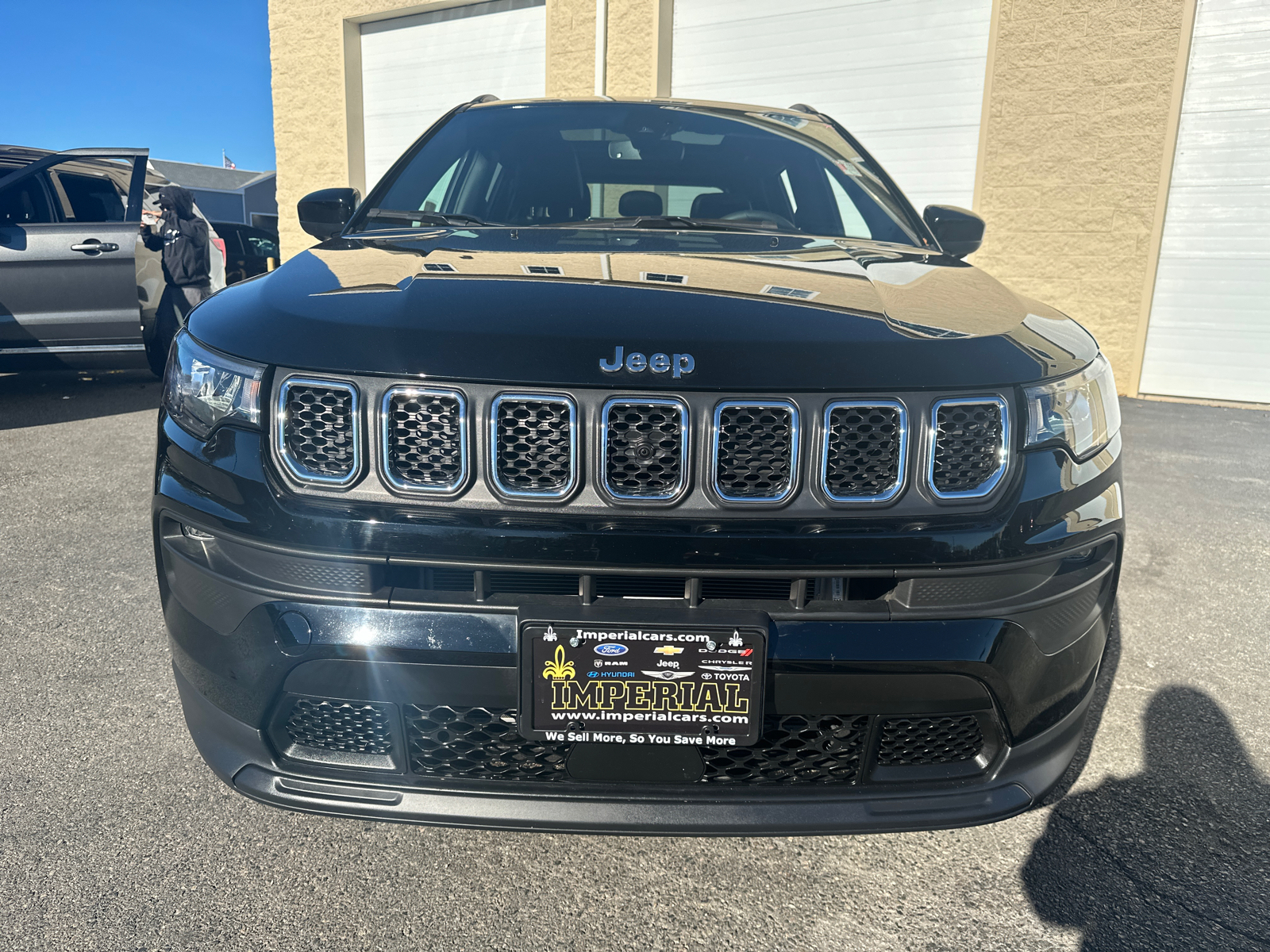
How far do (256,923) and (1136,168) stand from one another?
29.5 feet

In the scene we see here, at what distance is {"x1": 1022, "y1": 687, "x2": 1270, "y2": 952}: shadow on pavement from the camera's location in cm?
163

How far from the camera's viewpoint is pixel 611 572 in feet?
4.45

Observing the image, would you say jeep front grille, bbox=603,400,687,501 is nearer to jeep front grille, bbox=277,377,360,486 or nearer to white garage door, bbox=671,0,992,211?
jeep front grille, bbox=277,377,360,486

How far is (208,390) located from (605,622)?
2.58ft

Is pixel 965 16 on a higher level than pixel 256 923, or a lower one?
higher

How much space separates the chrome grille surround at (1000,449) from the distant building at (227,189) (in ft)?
118

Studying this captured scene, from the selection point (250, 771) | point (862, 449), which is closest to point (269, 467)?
point (250, 771)

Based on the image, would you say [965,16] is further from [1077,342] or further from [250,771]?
[250,771]

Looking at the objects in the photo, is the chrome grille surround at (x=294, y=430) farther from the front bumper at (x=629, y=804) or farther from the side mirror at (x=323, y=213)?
the side mirror at (x=323, y=213)

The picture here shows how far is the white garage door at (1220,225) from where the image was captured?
7.53 m

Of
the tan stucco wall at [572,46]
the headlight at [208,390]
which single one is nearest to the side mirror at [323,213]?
the headlight at [208,390]

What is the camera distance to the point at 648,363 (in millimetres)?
1352

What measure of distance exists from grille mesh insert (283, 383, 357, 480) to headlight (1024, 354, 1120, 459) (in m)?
1.11

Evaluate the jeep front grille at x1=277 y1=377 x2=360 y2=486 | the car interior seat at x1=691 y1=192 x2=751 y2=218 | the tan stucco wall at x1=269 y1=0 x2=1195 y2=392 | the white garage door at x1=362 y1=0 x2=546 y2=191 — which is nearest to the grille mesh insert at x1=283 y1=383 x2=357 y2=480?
the jeep front grille at x1=277 y1=377 x2=360 y2=486
